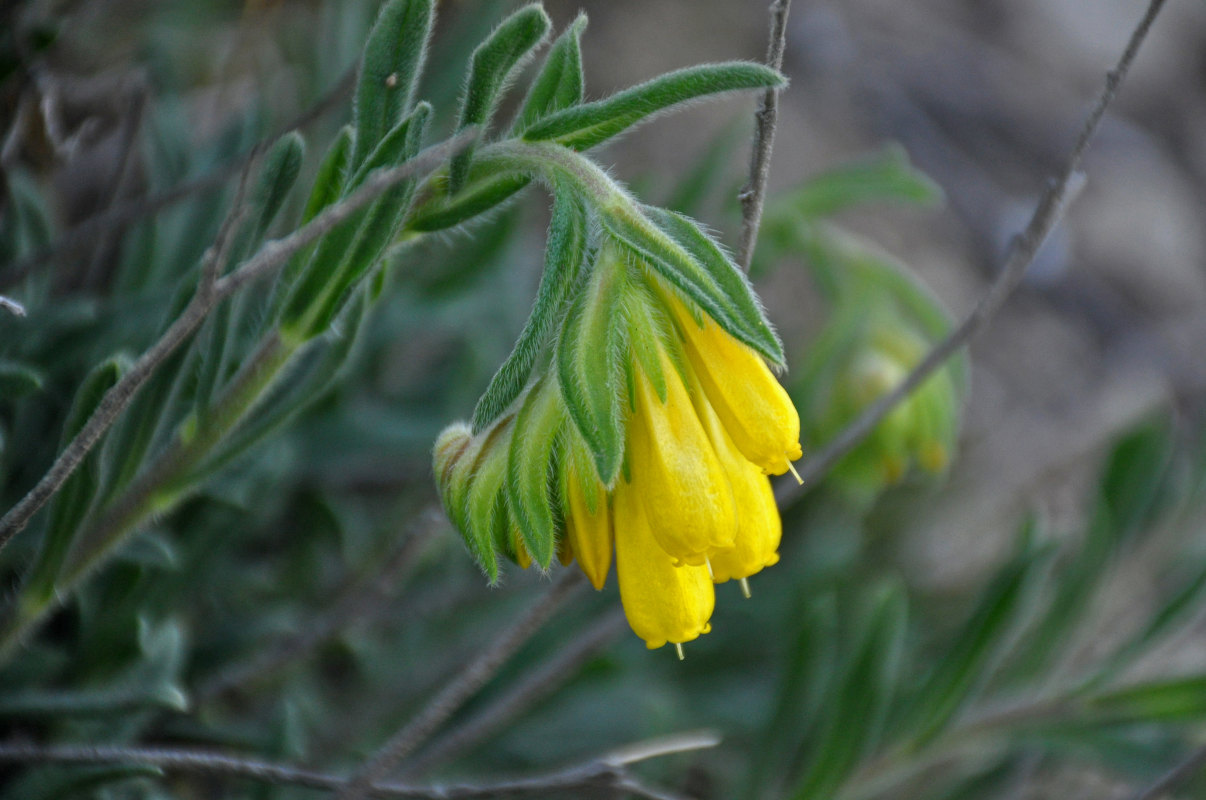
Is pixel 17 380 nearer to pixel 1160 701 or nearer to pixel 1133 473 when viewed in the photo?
pixel 1160 701

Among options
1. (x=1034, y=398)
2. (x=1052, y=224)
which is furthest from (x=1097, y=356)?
(x=1052, y=224)

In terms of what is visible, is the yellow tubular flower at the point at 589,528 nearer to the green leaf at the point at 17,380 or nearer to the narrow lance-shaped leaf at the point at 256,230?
the narrow lance-shaped leaf at the point at 256,230

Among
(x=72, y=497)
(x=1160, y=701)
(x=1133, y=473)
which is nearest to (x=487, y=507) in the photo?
(x=72, y=497)

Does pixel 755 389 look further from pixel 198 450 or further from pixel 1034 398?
pixel 1034 398

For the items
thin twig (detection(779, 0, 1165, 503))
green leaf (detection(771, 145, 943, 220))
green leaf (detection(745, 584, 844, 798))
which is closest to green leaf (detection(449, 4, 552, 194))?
thin twig (detection(779, 0, 1165, 503))

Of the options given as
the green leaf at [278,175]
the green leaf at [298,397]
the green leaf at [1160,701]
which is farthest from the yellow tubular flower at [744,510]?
the green leaf at [1160,701]

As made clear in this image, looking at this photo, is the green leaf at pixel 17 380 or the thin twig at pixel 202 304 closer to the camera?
the thin twig at pixel 202 304

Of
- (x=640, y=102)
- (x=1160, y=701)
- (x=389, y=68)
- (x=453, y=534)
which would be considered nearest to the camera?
(x=640, y=102)
